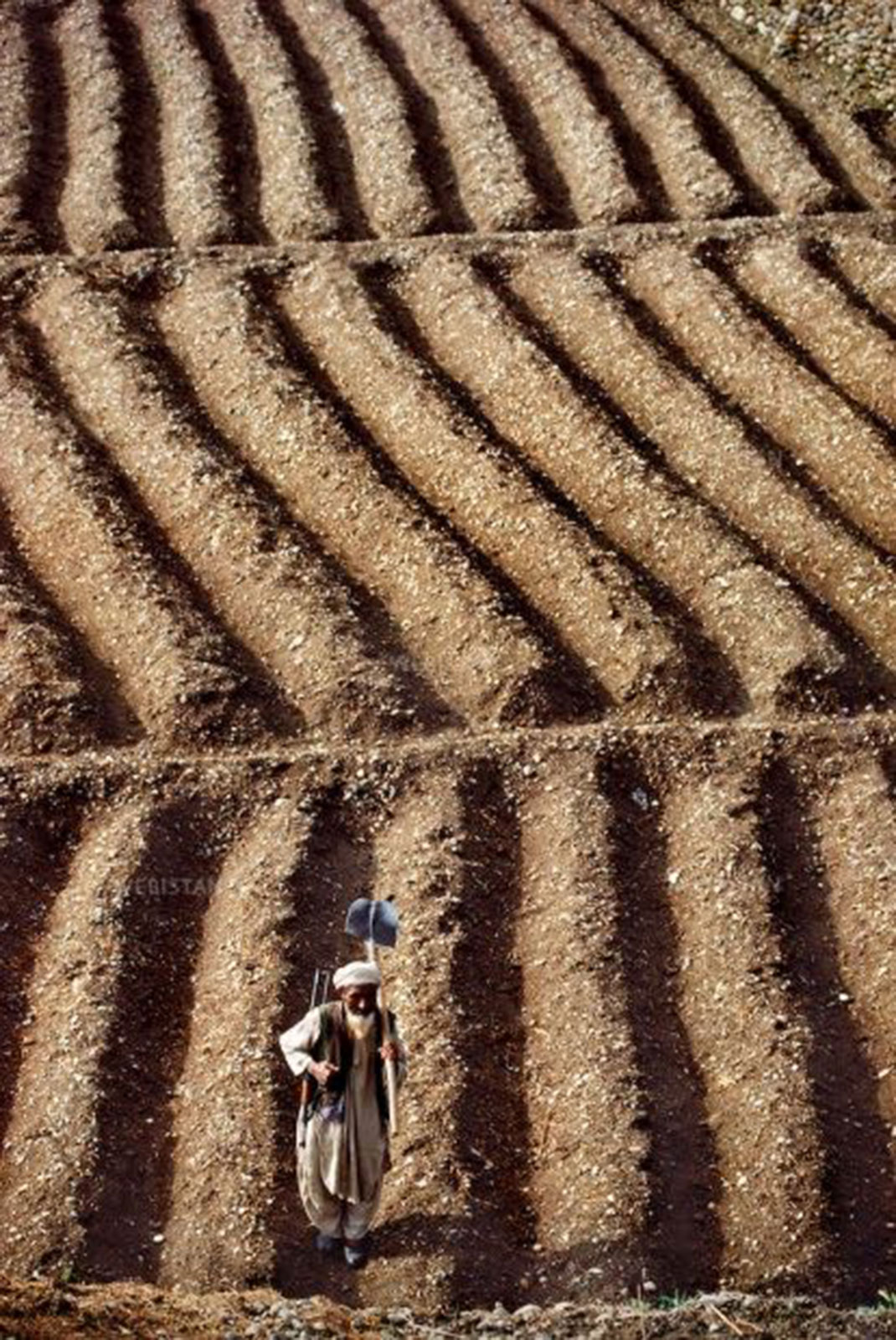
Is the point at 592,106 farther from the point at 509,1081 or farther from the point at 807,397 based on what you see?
the point at 509,1081

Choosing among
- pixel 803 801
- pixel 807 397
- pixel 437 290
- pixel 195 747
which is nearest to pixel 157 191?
pixel 437 290

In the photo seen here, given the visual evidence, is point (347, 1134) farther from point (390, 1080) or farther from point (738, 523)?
point (738, 523)

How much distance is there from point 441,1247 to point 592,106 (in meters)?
12.4

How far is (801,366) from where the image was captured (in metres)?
15.2

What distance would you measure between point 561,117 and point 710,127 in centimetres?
134

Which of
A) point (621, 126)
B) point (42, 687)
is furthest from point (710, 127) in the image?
point (42, 687)

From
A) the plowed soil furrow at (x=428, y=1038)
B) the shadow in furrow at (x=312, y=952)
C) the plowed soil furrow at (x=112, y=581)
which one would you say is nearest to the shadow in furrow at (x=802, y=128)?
the plowed soil furrow at (x=112, y=581)

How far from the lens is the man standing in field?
28.2 feet

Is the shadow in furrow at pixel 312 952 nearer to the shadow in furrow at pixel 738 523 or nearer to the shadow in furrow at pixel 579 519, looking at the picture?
the shadow in furrow at pixel 579 519

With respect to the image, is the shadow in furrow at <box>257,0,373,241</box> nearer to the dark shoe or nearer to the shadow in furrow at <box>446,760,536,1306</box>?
the shadow in furrow at <box>446,760,536,1306</box>

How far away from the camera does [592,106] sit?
61.2 ft

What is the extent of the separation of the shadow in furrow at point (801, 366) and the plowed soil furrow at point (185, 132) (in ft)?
12.9

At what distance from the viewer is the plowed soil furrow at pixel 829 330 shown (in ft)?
48.3

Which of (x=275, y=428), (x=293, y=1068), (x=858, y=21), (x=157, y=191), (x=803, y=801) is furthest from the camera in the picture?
(x=858, y=21)
